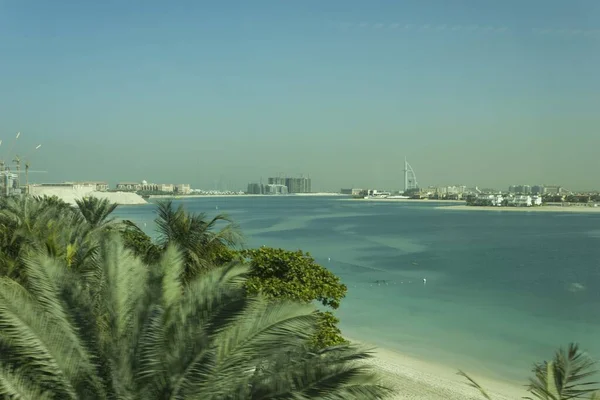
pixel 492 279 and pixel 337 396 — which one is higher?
pixel 337 396

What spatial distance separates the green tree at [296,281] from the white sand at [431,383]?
6.20 ft

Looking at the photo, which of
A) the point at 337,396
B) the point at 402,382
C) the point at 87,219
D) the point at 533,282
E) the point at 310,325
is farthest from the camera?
the point at 533,282

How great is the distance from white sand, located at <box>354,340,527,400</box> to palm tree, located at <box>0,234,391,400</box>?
8523 mm

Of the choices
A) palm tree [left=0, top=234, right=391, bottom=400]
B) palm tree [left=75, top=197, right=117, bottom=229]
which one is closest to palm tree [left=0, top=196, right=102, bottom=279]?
palm tree [left=75, top=197, right=117, bottom=229]

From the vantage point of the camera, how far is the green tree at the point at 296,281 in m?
12.7

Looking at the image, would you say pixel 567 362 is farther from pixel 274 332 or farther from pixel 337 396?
pixel 274 332

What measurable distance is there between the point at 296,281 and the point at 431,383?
5502 mm

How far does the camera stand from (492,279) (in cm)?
3903

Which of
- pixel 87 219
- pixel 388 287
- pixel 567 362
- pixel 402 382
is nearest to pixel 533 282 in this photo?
pixel 388 287

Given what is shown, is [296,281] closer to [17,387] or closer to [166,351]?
[166,351]

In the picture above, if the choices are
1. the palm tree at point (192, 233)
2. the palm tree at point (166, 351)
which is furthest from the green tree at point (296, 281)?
the palm tree at point (166, 351)

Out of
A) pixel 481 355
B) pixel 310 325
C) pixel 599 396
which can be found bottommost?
pixel 481 355

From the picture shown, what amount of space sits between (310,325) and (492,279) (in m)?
35.6

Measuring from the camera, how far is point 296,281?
43.9 feet
